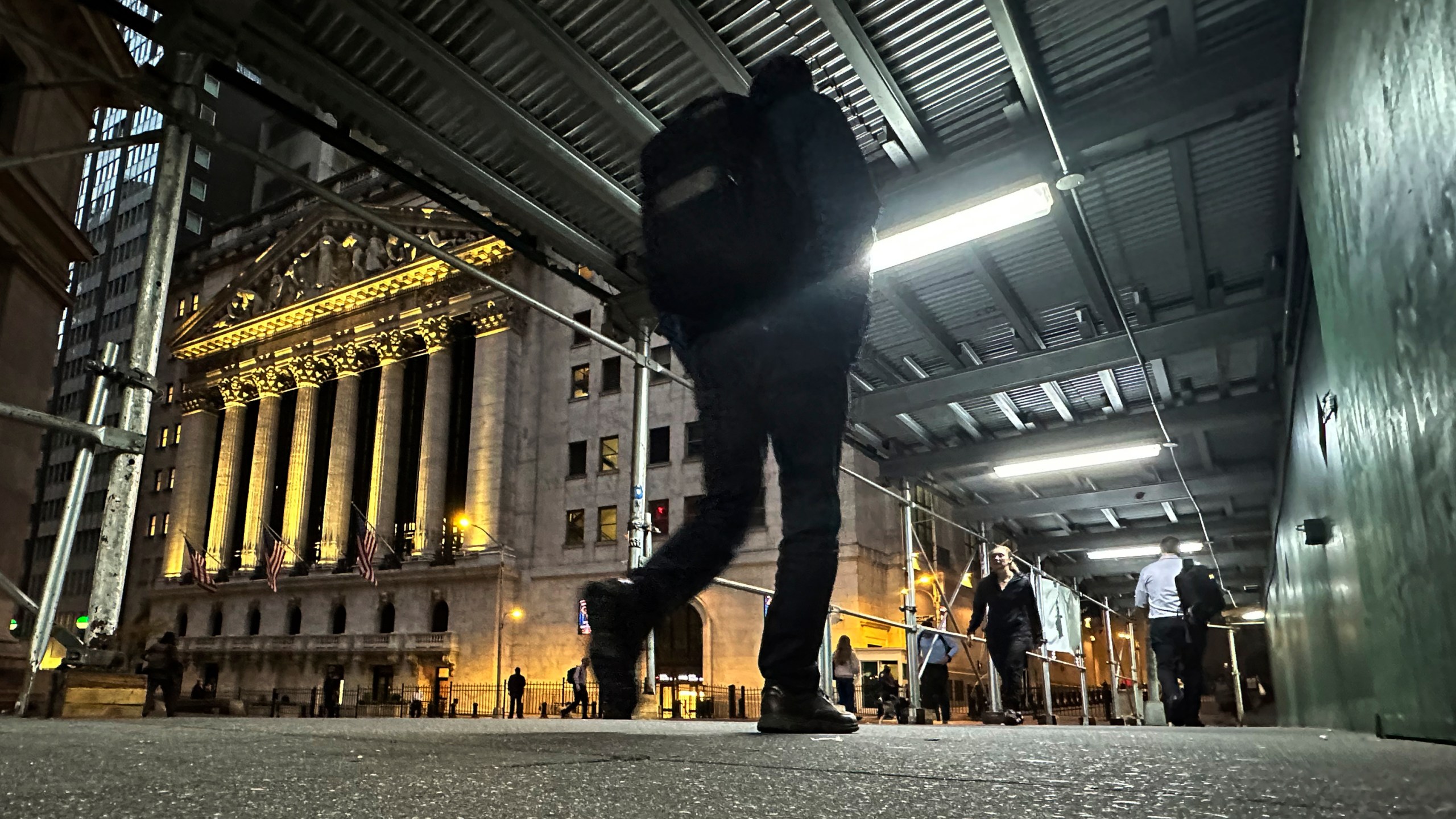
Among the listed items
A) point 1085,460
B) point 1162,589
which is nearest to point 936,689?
point 1085,460

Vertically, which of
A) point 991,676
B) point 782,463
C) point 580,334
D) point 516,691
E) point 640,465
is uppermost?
point 580,334

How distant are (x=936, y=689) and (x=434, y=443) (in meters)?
23.8

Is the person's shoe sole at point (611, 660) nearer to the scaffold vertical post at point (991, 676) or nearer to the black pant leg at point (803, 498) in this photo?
the black pant leg at point (803, 498)

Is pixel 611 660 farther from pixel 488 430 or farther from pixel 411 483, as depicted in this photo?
pixel 411 483

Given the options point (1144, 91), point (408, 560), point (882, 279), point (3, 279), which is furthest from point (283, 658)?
point (1144, 91)

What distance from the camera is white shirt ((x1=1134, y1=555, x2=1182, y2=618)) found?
32.2 ft

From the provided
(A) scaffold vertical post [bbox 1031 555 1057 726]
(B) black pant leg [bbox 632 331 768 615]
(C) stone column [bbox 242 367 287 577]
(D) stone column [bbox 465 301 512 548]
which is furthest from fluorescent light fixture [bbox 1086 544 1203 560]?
(C) stone column [bbox 242 367 287 577]

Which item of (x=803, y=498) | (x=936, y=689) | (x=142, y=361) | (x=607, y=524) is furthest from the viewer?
(x=607, y=524)

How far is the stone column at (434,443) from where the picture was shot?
3228 cm

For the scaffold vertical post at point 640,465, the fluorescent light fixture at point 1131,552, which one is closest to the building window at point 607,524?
the fluorescent light fixture at point 1131,552

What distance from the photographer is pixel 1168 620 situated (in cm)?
993

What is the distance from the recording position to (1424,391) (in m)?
2.19

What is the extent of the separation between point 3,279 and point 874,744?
1083 centimetres

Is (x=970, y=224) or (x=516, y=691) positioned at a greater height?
(x=970, y=224)
